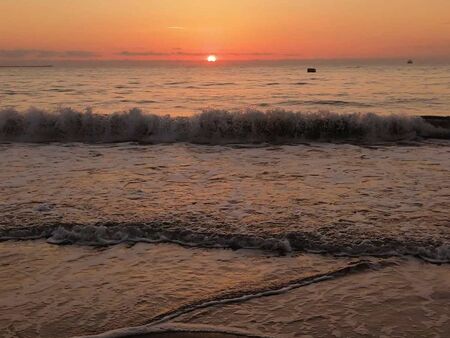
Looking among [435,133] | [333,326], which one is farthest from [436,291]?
[435,133]

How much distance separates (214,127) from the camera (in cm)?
1669

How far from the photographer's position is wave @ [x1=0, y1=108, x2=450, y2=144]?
1596cm

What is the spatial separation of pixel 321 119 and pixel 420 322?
1354 centimetres

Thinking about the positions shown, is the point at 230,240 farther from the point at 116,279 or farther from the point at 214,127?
the point at 214,127

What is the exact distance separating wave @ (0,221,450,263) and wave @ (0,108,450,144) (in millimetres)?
9706

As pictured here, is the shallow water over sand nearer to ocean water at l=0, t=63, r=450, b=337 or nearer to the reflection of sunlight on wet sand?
ocean water at l=0, t=63, r=450, b=337

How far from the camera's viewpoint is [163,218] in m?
6.43

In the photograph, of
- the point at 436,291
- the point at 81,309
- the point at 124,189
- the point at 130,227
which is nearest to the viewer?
the point at 81,309

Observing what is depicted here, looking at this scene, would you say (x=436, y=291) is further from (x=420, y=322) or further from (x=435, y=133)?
(x=435, y=133)

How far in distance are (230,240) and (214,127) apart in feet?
37.3

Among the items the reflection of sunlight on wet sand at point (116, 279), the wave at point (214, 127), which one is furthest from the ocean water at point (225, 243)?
the wave at point (214, 127)

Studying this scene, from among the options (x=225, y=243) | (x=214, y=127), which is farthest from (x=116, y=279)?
(x=214, y=127)

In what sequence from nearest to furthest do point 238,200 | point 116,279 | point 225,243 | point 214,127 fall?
point 116,279, point 225,243, point 238,200, point 214,127

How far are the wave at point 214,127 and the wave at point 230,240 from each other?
9.71 meters
